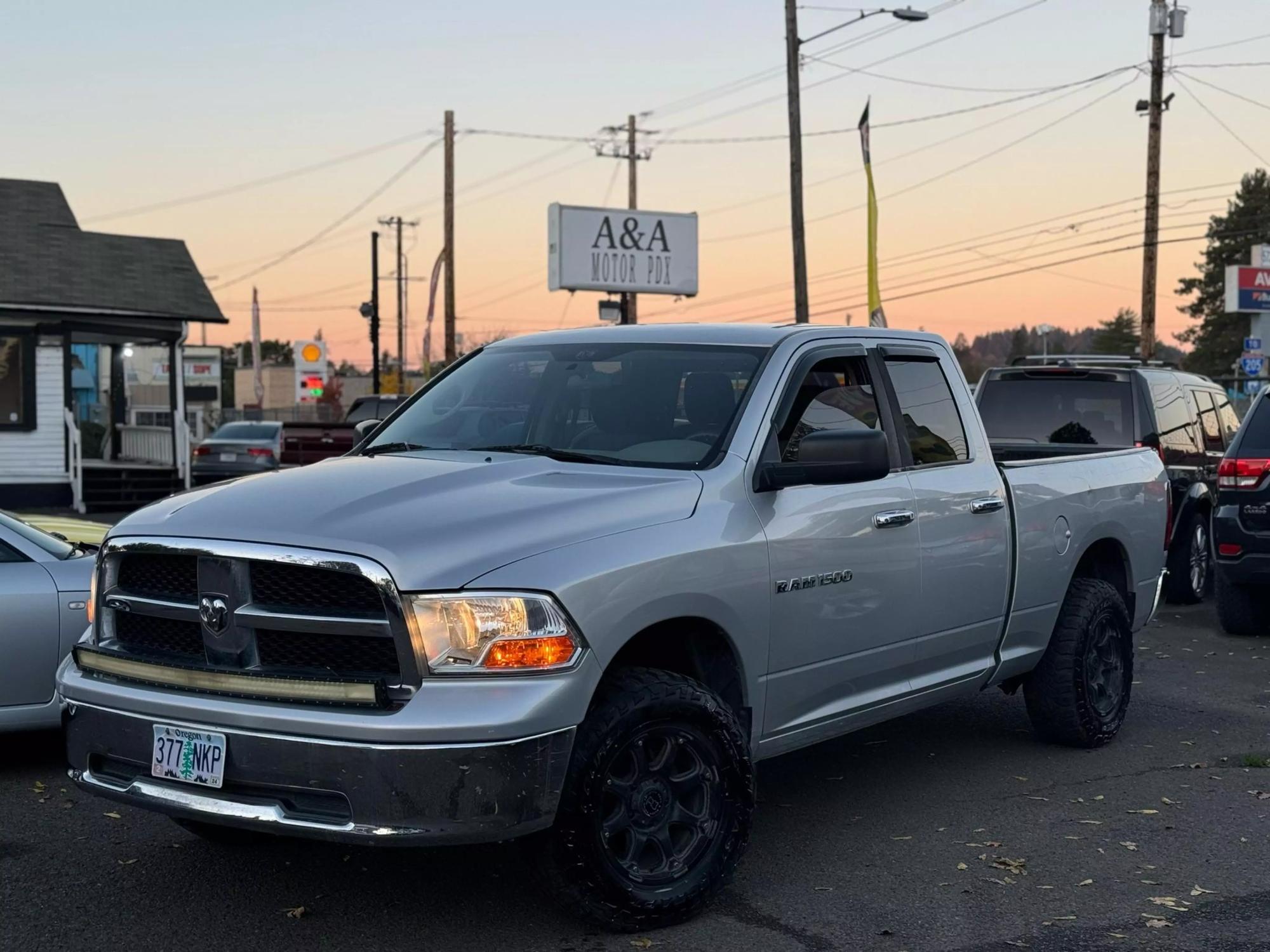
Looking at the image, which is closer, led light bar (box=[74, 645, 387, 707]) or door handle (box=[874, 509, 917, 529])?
led light bar (box=[74, 645, 387, 707])

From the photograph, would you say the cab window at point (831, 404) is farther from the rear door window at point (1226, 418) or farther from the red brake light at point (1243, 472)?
the rear door window at point (1226, 418)

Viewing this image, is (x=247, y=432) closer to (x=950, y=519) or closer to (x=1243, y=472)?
(x=1243, y=472)

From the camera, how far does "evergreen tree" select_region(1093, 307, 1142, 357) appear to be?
125m

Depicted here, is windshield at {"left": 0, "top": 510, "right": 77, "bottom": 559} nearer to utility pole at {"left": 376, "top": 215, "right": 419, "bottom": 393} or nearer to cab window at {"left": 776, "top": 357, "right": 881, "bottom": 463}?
cab window at {"left": 776, "top": 357, "right": 881, "bottom": 463}

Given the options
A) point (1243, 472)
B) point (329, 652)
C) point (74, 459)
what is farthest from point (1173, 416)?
point (74, 459)

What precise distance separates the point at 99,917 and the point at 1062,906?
10.4 ft

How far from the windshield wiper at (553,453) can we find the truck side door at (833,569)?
56 cm

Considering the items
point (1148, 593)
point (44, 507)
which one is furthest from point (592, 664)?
point (44, 507)

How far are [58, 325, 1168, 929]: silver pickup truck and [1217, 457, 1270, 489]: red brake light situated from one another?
5.13 m

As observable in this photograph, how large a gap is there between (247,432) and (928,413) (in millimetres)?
25751

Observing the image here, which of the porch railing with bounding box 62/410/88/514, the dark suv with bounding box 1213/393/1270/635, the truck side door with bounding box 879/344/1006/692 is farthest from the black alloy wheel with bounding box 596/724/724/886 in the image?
the porch railing with bounding box 62/410/88/514

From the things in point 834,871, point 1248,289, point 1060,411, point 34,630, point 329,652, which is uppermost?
point 1248,289

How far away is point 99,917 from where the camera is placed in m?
4.79

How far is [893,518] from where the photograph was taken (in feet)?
18.7
